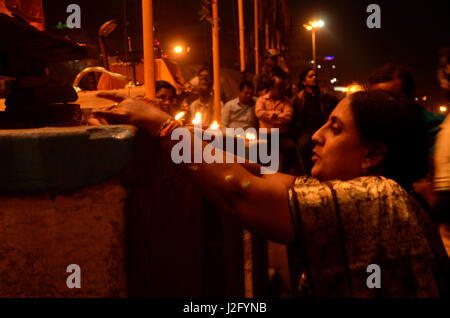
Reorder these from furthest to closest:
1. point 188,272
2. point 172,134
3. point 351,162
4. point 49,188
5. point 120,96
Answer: point 188,272
point 120,96
point 351,162
point 172,134
point 49,188

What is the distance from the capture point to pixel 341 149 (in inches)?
60.5

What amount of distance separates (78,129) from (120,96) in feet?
1.61

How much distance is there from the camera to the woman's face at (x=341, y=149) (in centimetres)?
152

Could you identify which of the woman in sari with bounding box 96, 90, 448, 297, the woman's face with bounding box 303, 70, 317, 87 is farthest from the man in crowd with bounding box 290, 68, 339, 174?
the woman in sari with bounding box 96, 90, 448, 297

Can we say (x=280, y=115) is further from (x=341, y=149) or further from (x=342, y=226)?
(x=342, y=226)

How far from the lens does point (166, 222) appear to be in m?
1.62

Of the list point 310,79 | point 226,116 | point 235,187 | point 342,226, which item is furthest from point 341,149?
point 226,116

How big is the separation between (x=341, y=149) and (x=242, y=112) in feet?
17.6

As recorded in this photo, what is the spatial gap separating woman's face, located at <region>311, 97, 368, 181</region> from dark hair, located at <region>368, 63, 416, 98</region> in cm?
191

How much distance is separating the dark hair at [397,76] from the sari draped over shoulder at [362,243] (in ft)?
7.27

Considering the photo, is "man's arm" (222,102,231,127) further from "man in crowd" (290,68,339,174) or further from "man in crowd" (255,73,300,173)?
"man in crowd" (290,68,339,174)

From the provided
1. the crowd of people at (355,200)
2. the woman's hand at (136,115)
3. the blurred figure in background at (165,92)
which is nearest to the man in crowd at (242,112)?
the blurred figure in background at (165,92)
